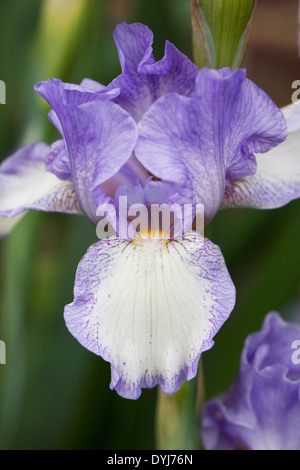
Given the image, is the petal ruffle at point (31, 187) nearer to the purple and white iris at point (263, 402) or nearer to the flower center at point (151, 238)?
the flower center at point (151, 238)

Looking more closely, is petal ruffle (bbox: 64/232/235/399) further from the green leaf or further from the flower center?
the green leaf

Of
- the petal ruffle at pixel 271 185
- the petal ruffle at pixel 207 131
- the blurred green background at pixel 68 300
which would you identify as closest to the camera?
the petal ruffle at pixel 207 131

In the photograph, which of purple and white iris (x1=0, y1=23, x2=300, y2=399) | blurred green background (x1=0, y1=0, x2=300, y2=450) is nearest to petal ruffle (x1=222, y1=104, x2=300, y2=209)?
purple and white iris (x1=0, y1=23, x2=300, y2=399)

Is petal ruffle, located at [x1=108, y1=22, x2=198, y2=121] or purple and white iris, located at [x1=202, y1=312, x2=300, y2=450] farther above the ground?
petal ruffle, located at [x1=108, y1=22, x2=198, y2=121]

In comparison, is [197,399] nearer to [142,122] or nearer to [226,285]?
[226,285]

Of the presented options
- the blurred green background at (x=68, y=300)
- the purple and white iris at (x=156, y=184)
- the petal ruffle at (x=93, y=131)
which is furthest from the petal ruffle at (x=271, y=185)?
the blurred green background at (x=68, y=300)

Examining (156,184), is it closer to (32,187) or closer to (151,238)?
(151,238)
